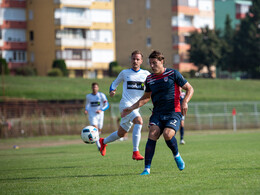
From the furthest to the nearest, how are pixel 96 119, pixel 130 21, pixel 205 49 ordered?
pixel 130 21
pixel 205 49
pixel 96 119

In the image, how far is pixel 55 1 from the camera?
224 feet

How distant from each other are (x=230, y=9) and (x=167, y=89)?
298ft

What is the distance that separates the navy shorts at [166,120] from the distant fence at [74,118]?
78.1 feet

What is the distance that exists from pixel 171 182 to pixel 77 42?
61.2 m

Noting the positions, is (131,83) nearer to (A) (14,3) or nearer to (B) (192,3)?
(A) (14,3)

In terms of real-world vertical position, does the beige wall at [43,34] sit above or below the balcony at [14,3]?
below

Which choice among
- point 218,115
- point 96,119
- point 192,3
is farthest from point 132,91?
point 192,3

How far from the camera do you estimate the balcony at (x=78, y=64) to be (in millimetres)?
67562

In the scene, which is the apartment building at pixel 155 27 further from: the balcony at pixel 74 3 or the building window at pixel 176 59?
the balcony at pixel 74 3

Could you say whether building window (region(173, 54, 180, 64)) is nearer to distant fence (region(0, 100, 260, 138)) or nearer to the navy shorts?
distant fence (region(0, 100, 260, 138))

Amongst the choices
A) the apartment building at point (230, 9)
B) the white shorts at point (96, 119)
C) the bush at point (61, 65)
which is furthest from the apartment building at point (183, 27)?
the white shorts at point (96, 119)

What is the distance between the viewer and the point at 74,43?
68688 mm

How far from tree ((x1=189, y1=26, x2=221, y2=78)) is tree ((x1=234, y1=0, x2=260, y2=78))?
3.64 m

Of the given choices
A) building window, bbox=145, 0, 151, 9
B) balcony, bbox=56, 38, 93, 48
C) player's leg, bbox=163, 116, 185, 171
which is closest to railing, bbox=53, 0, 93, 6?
balcony, bbox=56, 38, 93, 48
